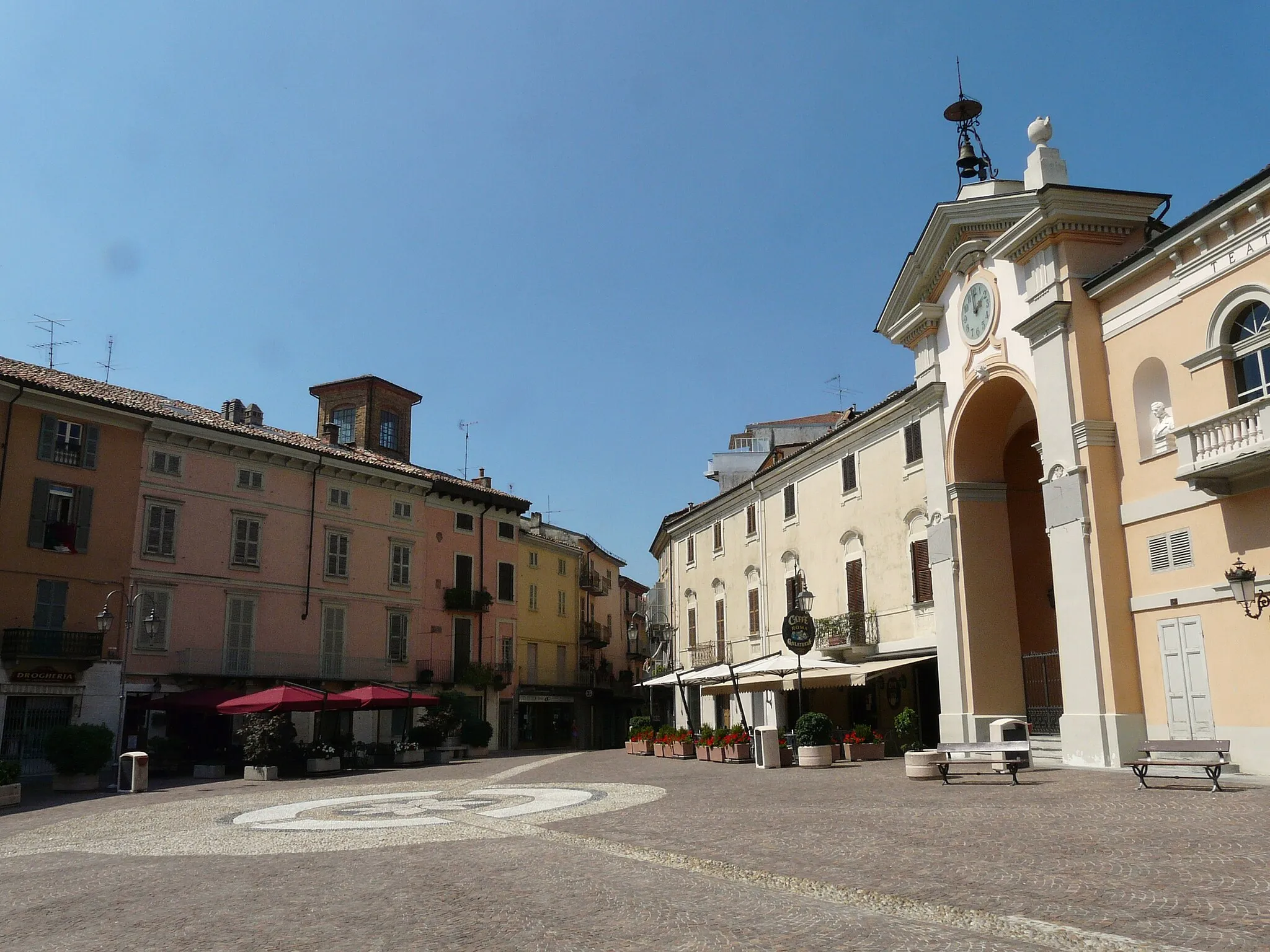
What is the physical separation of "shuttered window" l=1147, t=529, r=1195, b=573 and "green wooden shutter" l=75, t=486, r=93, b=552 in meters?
28.4

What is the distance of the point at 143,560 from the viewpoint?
1217 inches

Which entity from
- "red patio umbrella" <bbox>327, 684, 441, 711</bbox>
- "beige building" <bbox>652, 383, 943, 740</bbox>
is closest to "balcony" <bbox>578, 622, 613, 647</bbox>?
"beige building" <bbox>652, 383, 943, 740</bbox>

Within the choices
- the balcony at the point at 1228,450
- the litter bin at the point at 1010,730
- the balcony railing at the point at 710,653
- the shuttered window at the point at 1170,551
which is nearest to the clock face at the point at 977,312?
the balcony at the point at 1228,450

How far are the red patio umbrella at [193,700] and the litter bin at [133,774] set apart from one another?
7.14 m

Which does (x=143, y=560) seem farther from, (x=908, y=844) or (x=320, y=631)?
(x=908, y=844)

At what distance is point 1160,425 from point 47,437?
29209 mm

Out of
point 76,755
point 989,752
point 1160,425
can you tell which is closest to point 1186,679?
point 989,752

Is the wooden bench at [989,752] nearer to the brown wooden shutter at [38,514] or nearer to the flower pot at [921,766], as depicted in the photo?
the flower pot at [921,766]

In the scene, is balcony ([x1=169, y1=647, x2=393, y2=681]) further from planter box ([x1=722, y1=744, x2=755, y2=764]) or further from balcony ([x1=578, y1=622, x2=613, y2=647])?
planter box ([x1=722, y1=744, x2=755, y2=764])

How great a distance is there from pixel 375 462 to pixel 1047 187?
28.3 meters

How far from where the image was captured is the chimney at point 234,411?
132 feet

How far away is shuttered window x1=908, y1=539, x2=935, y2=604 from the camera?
26.0 m

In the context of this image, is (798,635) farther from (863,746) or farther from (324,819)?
(324,819)

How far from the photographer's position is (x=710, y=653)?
39500 millimetres
